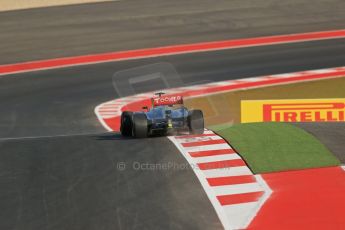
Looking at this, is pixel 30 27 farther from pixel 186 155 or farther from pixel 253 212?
pixel 253 212

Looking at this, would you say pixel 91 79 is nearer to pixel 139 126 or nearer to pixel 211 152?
pixel 139 126

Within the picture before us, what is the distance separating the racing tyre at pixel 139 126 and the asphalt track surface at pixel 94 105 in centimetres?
27

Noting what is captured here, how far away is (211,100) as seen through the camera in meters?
30.1

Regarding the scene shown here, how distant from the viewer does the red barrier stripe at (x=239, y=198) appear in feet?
45.0

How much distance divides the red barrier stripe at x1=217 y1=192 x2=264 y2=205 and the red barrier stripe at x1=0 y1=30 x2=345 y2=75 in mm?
24229

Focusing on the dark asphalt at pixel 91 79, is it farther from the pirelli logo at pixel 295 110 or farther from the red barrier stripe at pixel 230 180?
the red barrier stripe at pixel 230 180

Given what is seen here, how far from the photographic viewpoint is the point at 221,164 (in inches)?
639

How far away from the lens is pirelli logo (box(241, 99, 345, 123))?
2316cm

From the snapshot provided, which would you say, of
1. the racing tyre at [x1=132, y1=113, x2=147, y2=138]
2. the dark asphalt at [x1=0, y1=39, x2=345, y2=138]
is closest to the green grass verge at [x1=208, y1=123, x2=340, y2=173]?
the racing tyre at [x1=132, y1=113, x2=147, y2=138]

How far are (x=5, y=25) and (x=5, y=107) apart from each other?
705 inches

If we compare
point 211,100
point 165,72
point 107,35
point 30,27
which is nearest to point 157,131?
point 211,100

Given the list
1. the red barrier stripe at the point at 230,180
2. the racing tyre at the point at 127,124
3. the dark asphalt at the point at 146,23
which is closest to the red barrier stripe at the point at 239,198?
the red barrier stripe at the point at 230,180

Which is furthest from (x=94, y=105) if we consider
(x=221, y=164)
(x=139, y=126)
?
(x=221, y=164)

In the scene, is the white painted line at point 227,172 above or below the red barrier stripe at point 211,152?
below
